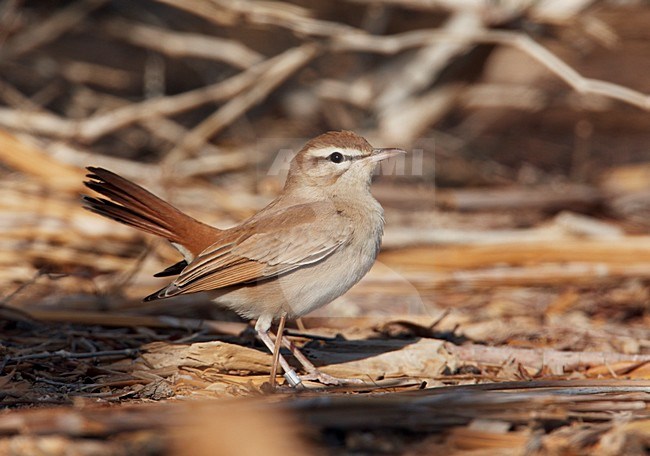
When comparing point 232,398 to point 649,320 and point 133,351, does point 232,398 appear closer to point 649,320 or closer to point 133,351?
point 133,351

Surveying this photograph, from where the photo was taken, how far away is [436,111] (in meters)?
9.34

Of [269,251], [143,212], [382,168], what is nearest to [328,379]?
[269,251]

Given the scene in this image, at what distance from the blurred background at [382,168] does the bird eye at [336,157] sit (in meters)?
1.15

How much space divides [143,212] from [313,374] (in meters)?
1.31

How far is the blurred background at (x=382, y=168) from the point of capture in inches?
245

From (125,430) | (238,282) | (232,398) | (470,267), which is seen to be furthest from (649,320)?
(125,430)

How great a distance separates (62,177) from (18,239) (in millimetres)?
776

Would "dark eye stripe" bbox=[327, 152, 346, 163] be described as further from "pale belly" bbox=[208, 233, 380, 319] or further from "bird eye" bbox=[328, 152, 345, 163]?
"pale belly" bbox=[208, 233, 380, 319]

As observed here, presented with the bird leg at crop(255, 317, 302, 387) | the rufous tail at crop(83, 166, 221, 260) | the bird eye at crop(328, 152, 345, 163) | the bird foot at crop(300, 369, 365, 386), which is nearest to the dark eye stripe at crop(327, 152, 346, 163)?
the bird eye at crop(328, 152, 345, 163)

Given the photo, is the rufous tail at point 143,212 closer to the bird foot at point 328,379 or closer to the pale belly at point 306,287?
the pale belly at point 306,287

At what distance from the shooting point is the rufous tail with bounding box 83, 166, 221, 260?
477 centimetres

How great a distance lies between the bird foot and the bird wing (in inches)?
23.1

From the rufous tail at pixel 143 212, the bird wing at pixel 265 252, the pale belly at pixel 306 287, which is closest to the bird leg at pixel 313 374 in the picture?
the pale belly at pixel 306 287

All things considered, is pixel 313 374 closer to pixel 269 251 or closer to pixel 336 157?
pixel 269 251
